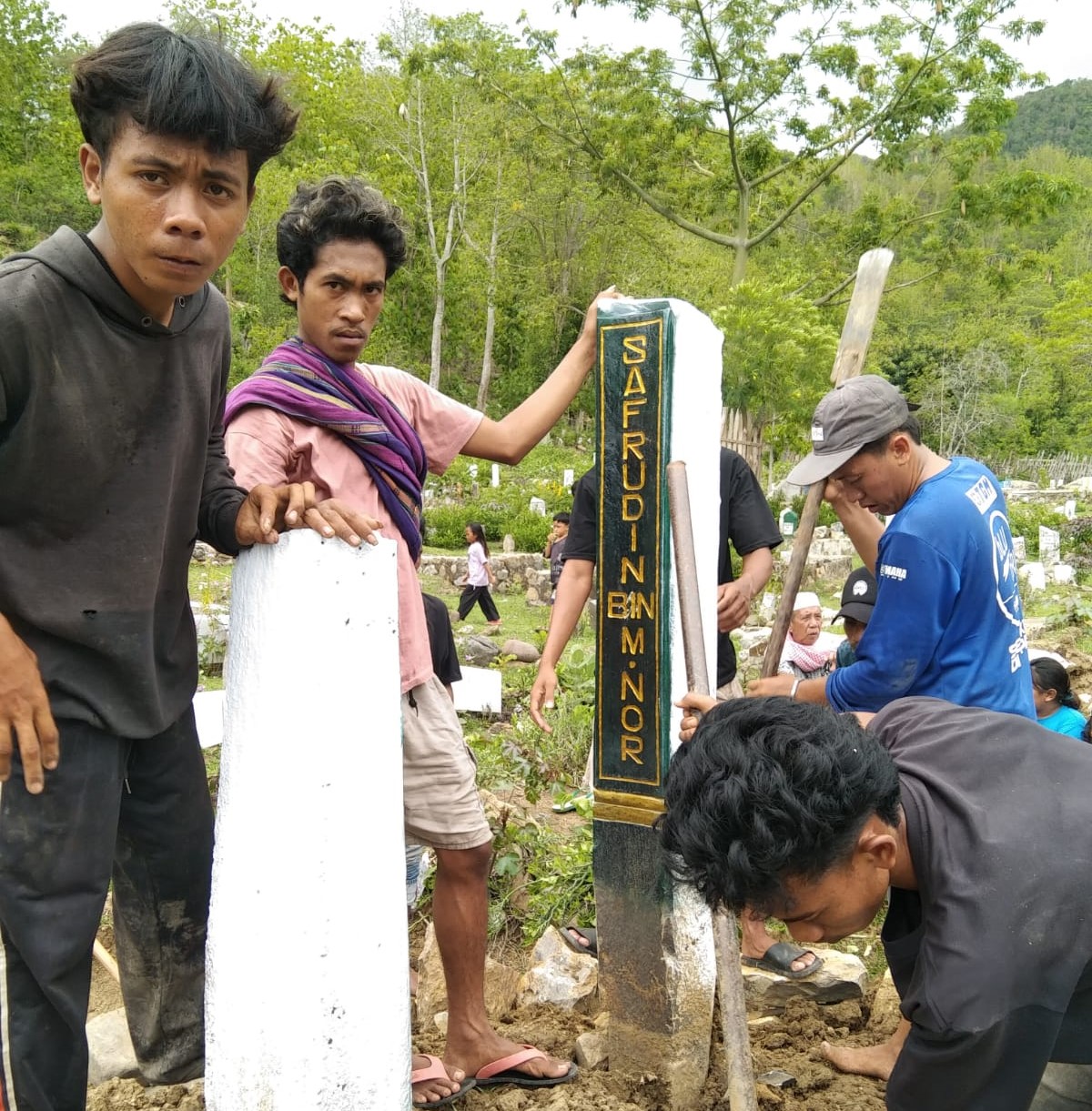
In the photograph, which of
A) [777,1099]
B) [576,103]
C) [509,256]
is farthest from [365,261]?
[509,256]

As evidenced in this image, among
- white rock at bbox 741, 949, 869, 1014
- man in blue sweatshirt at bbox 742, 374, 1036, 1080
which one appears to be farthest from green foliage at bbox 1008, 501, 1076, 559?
man in blue sweatshirt at bbox 742, 374, 1036, 1080

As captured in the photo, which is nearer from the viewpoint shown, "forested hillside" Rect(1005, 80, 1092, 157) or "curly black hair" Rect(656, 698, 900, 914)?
"curly black hair" Rect(656, 698, 900, 914)

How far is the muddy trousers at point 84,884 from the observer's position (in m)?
1.71

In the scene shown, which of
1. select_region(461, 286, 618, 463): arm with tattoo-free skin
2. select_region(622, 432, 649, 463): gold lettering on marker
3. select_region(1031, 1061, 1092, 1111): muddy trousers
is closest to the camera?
select_region(1031, 1061, 1092, 1111): muddy trousers

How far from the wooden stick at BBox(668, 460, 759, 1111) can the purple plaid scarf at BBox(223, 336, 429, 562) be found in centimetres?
70

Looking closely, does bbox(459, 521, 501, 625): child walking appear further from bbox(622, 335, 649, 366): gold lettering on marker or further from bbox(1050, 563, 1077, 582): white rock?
bbox(622, 335, 649, 366): gold lettering on marker

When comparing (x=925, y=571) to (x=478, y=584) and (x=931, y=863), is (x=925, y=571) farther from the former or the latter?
(x=478, y=584)

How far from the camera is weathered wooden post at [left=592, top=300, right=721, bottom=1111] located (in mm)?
2719

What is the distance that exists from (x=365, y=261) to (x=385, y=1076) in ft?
5.72

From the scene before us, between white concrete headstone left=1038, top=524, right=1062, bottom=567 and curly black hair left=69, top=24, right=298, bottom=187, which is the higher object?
curly black hair left=69, top=24, right=298, bottom=187

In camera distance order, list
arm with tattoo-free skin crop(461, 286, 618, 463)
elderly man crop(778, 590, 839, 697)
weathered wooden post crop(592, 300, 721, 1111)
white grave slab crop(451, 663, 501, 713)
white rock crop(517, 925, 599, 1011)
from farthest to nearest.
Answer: white grave slab crop(451, 663, 501, 713) → elderly man crop(778, 590, 839, 697) → white rock crop(517, 925, 599, 1011) → weathered wooden post crop(592, 300, 721, 1111) → arm with tattoo-free skin crop(461, 286, 618, 463)

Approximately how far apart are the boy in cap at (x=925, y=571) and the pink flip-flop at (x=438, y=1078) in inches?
50.1

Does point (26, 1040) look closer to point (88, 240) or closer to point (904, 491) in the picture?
point (88, 240)

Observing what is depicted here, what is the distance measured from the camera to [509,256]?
31.1 metres
